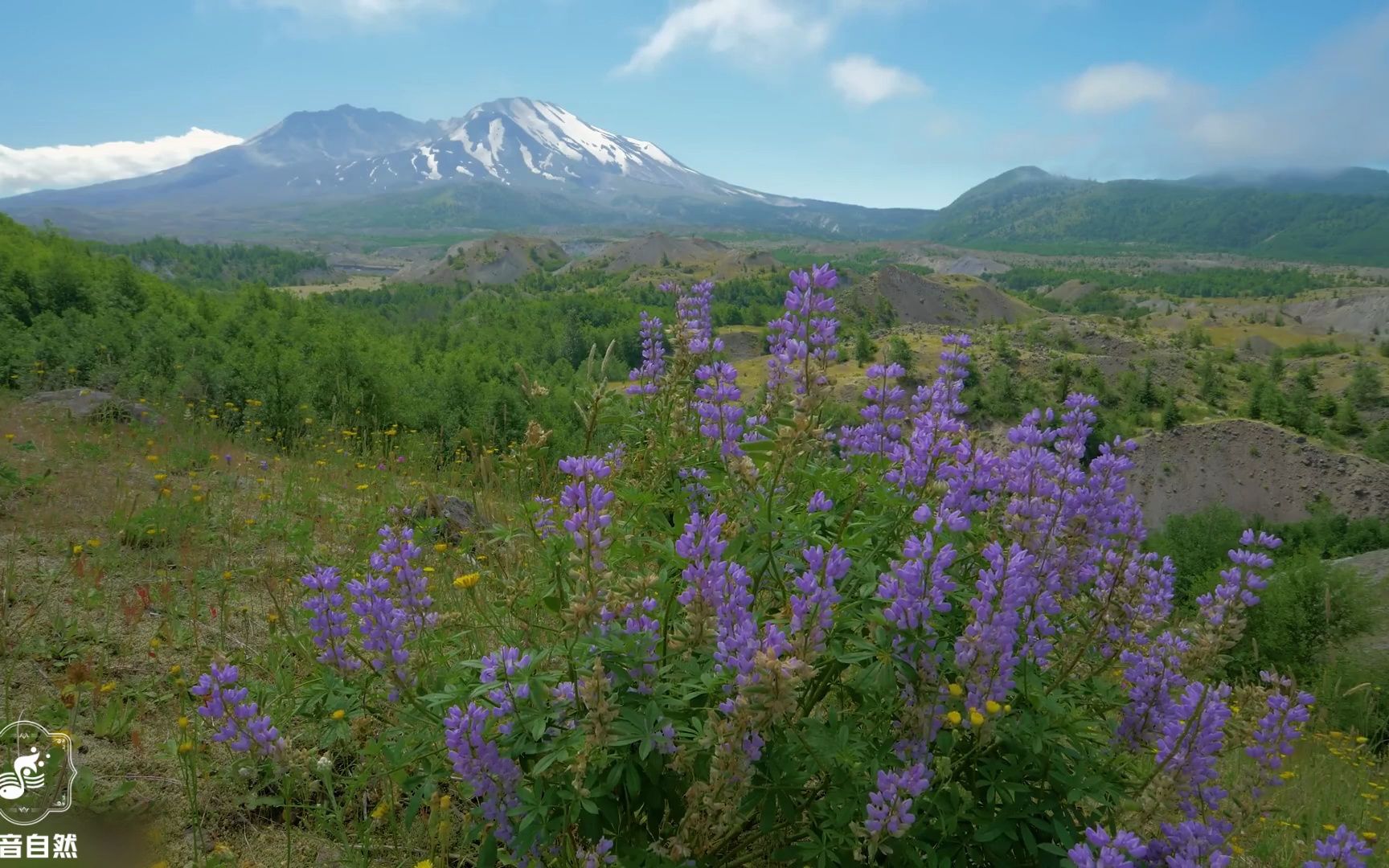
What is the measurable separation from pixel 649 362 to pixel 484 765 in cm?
264

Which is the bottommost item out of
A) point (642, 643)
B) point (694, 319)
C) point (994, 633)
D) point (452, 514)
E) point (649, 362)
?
point (452, 514)

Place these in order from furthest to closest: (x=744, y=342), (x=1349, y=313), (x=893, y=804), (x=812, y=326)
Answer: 1. (x=1349, y=313)
2. (x=744, y=342)
3. (x=812, y=326)
4. (x=893, y=804)

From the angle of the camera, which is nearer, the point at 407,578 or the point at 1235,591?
the point at 1235,591

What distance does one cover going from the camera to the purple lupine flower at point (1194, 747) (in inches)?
92.3

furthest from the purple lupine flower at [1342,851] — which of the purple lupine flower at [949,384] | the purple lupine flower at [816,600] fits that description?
the purple lupine flower at [949,384]

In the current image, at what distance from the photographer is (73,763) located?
3.29 m

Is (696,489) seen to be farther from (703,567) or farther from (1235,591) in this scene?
(1235,591)

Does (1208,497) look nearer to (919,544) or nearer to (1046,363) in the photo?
(1046,363)

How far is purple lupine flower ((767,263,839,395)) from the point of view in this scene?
2.76m

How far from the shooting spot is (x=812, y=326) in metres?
2.91

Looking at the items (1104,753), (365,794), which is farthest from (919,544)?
(365,794)

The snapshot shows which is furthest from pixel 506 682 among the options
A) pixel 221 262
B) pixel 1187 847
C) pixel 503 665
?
pixel 221 262

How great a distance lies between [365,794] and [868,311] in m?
56.5

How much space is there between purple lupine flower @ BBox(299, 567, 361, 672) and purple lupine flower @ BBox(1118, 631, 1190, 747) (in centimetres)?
276
